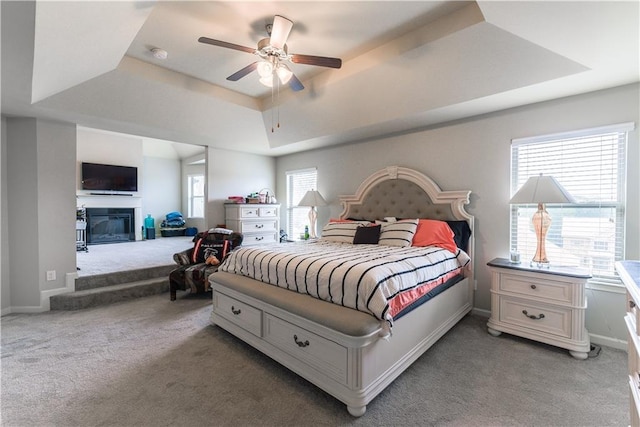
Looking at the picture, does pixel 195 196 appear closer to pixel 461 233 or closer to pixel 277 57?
pixel 277 57

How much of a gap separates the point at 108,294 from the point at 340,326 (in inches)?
139

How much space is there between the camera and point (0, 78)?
233cm

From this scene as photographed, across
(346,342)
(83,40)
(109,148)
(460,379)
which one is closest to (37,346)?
(83,40)

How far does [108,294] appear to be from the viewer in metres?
3.69

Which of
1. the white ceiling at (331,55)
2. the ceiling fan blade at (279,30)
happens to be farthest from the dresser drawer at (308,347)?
the white ceiling at (331,55)

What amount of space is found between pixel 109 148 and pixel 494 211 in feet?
28.2

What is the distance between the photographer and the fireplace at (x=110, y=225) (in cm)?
691


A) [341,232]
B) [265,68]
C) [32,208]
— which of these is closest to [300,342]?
[341,232]

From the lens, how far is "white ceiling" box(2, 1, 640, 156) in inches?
74.9

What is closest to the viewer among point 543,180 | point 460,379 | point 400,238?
point 460,379

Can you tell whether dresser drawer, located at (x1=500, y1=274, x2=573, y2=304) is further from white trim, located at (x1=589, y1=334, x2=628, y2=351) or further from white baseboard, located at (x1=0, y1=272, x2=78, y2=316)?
white baseboard, located at (x1=0, y1=272, x2=78, y2=316)

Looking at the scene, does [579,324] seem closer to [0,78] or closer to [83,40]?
[83,40]

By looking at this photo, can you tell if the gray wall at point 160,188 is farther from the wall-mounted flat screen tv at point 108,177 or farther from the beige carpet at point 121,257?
the beige carpet at point 121,257

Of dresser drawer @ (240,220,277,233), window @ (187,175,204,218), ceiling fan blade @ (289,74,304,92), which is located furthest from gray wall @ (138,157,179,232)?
ceiling fan blade @ (289,74,304,92)
